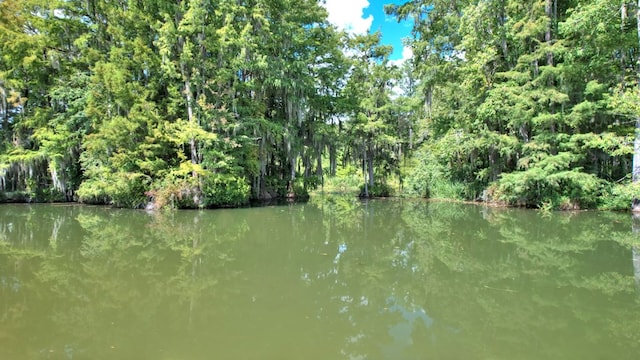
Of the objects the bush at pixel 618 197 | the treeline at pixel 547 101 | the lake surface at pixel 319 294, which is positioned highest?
the treeline at pixel 547 101

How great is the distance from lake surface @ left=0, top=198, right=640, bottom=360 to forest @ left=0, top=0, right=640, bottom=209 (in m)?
4.81

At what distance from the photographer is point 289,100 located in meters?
17.2

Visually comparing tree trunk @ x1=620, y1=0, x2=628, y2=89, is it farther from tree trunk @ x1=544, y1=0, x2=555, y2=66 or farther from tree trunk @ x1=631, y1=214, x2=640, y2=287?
tree trunk @ x1=631, y1=214, x2=640, y2=287

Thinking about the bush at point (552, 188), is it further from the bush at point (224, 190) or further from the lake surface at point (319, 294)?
the bush at point (224, 190)

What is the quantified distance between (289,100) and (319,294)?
13547 millimetres

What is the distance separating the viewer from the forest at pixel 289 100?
1273 centimetres

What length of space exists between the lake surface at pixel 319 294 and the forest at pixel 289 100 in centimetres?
481

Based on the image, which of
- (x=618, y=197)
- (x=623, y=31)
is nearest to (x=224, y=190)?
(x=618, y=197)

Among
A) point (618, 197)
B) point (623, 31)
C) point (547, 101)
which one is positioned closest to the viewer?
point (623, 31)

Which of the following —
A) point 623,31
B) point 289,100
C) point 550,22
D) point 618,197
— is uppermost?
point 550,22

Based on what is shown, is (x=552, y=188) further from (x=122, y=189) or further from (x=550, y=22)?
(x=122, y=189)

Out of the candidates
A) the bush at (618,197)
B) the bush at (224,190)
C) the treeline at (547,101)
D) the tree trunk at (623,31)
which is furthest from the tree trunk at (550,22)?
the bush at (224,190)

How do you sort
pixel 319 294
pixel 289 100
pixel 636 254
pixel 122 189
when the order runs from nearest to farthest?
pixel 319 294
pixel 636 254
pixel 122 189
pixel 289 100

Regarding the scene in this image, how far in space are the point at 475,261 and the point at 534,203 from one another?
30.8ft
